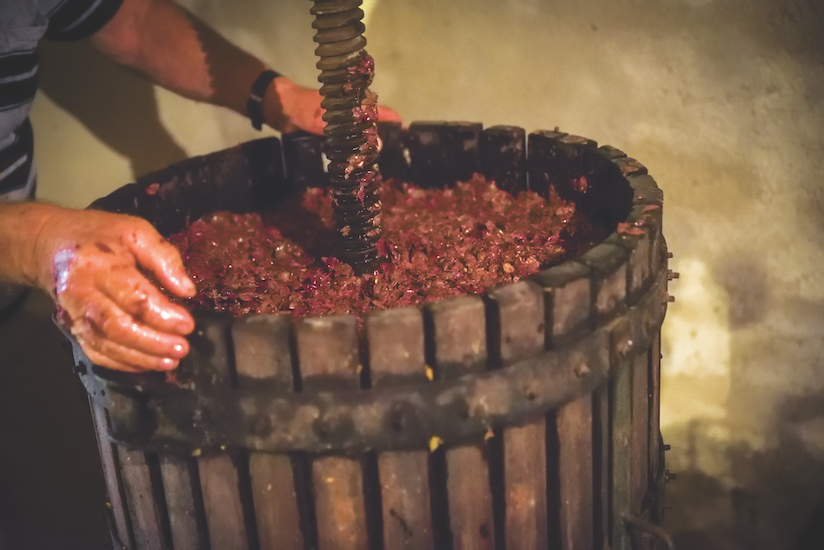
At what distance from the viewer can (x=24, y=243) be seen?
1620 mm

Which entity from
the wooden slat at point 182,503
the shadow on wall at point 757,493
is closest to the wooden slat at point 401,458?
the wooden slat at point 182,503

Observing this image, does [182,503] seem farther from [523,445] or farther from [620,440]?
[620,440]

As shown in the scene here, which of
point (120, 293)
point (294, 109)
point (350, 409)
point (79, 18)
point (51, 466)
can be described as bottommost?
point (51, 466)

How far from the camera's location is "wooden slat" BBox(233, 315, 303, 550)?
4.53 ft

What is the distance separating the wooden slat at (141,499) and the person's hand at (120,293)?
0.81 feet

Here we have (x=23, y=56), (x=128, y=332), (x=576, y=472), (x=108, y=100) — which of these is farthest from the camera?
(x=108, y=100)

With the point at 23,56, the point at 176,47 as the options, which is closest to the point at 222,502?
the point at 23,56

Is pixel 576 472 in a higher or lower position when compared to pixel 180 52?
lower

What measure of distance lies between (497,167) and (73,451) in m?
2.17

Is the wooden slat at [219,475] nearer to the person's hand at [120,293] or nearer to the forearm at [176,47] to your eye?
the person's hand at [120,293]

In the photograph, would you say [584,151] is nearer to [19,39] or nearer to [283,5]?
[283,5]

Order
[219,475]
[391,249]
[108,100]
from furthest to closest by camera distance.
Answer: [108,100]
[391,249]
[219,475]

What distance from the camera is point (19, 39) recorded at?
243 cm

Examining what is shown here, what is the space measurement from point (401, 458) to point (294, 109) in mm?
1502
